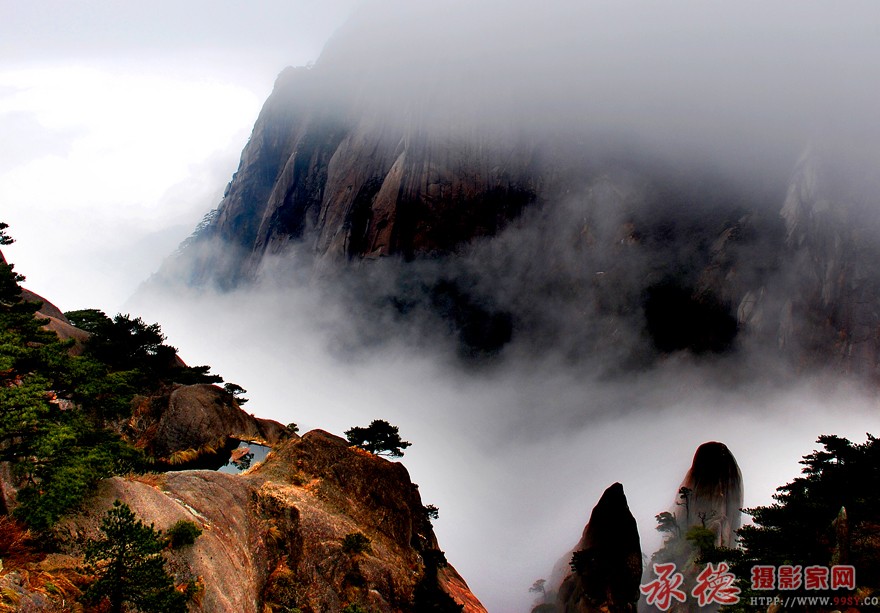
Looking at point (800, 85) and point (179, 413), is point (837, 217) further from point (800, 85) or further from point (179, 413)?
point (179, 413)

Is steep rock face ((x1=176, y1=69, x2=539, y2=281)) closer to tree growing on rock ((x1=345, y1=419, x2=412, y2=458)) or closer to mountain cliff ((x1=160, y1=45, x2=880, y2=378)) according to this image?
mountain cliff ((x1=160, y1=45, x2=880, y2=378))

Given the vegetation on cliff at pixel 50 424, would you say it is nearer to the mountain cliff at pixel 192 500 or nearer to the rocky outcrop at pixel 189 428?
the mountain cliff at pixel 192 500

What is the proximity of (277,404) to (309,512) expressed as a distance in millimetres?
143802

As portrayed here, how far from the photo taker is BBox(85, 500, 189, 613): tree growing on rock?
11352mm

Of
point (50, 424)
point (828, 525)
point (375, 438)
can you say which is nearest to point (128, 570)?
point (50, 424)

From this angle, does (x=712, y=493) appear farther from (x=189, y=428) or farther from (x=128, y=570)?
(x=128, y=570)

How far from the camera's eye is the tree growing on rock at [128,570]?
11352 mm

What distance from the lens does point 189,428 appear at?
113ft

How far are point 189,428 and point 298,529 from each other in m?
17.6

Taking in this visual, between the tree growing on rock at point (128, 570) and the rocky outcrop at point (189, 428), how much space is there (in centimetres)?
2291

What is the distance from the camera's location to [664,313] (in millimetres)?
103000

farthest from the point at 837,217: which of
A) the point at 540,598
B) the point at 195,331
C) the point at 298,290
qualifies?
the point at 195,331

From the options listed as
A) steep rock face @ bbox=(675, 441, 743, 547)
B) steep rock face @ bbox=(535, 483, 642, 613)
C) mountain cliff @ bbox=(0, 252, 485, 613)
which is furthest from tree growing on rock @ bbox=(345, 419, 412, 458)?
steep rock face @ bbox=(675, 441, 743, 547)

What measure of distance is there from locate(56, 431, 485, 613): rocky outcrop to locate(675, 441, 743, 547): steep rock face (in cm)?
4273
